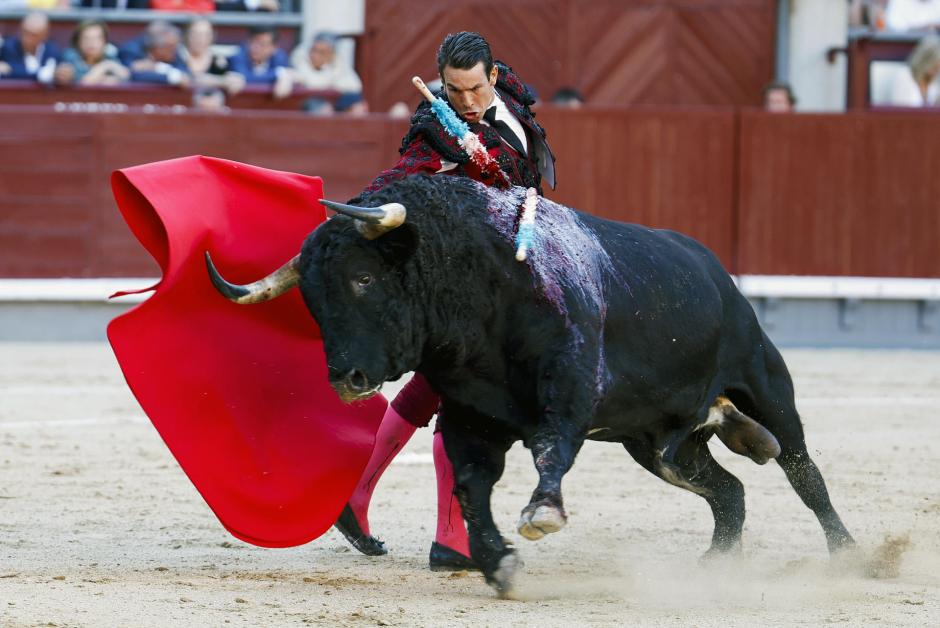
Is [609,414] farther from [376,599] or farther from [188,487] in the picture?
[188,487]

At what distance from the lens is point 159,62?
30.6 ft

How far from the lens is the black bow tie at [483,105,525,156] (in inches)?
152

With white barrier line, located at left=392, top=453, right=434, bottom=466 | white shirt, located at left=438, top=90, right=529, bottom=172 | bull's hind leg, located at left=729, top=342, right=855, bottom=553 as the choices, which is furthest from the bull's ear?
white barrier line, located at left=392, top=453, right=434, bottom=466

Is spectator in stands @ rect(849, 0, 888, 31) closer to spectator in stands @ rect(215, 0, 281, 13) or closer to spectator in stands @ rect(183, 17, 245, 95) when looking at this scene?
spectator in stands @ rect(215, 0, 281, 13)

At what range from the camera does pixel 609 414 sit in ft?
12.2

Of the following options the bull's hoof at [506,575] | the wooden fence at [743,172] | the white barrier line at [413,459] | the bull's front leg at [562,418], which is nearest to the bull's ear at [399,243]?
the bull's front leg at [562,418]

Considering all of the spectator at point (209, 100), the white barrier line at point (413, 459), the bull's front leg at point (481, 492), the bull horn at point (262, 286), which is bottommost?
the white barrier line at point (413, 459)

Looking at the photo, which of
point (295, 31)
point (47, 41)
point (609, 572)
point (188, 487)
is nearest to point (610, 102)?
point (295, 31)

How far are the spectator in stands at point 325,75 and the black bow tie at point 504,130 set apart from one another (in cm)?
566

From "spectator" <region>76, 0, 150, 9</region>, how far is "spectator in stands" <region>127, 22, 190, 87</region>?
2.03 ft

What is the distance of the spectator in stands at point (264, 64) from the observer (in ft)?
31.2

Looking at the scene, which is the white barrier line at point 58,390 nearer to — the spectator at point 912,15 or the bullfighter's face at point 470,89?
the bullfighter's face at point 470,89

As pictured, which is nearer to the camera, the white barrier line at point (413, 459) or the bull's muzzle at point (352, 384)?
the bull's muzzle at point (352, 384)

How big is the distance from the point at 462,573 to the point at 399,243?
3.15 feet
